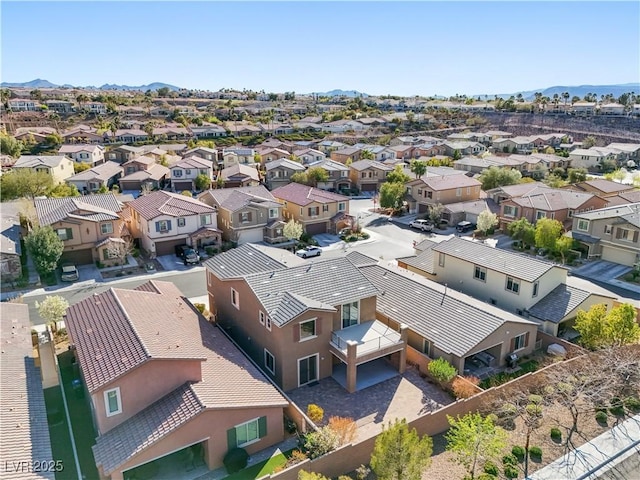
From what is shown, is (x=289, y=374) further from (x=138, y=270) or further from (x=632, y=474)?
(x=138, y=270)

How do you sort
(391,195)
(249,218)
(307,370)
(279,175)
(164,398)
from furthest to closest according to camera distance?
(279,175)
(391,195)
(249,218)
(307,370)
(164,398)

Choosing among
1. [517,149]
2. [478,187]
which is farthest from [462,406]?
[517,149]

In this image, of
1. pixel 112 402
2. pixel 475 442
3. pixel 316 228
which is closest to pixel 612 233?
pixel 316 228

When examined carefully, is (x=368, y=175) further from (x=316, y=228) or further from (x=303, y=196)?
(x=316, y=228)

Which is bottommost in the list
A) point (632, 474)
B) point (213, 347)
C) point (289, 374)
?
point (632, 474)

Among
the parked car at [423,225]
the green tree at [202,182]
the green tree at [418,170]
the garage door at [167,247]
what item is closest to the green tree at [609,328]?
the parked car at [423,225]

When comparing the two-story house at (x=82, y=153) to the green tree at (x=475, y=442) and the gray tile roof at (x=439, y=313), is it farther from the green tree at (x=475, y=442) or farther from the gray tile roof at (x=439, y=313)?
the green tree at (x=475, y=442)
